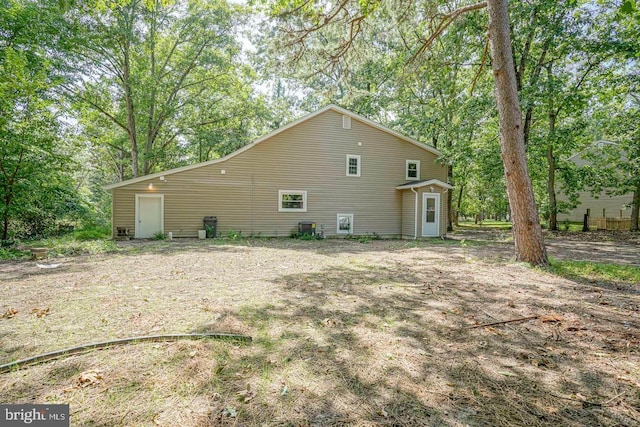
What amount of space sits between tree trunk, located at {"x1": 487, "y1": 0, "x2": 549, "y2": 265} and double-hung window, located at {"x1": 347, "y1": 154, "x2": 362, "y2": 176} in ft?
30.9

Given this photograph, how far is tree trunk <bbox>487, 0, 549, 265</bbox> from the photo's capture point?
6211 mm

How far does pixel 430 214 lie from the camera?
1541 centimetres

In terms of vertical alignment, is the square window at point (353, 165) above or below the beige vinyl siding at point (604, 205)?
above

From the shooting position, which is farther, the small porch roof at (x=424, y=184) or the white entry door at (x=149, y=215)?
the small porch roof at (x=424, y=184)

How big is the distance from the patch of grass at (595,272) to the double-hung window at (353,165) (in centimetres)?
1024

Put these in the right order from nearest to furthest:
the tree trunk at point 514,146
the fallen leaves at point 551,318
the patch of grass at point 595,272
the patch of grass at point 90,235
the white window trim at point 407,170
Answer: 1. the fallen leaves at point 551,318
2. the patch of grass at point 595,272
3. the tree trunk at point 514,146
4. the patch of grass at point 90,235
5. the white window trim at point 407,170

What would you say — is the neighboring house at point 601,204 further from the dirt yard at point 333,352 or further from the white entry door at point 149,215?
the white entry door at point 149,215

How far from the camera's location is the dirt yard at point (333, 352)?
1953 mm

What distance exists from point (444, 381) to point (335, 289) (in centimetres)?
275

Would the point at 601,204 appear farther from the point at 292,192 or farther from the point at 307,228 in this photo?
the point at 292,192

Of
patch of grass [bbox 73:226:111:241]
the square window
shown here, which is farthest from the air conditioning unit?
patch of grass [bbox 73:226:111:241]

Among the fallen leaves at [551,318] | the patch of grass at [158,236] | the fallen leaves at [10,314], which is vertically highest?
the patch of grass at [158,236]

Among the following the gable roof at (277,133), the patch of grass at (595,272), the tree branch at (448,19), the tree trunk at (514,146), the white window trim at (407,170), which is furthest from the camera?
the white window trim at (407,170)

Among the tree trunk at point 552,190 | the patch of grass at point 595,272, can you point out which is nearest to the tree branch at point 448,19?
the patch of grass at point 595,272
